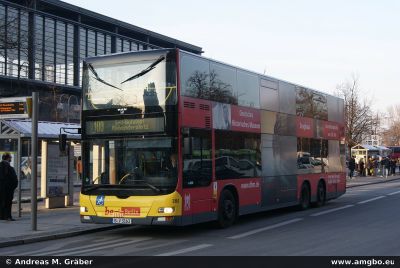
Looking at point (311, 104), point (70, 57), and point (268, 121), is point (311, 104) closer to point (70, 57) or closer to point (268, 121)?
point (268, 121)

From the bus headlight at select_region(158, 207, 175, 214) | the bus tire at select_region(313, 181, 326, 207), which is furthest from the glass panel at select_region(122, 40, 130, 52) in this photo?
the bus headlight at select_region(158, 207, 175, 214)

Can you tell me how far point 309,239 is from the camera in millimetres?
11344

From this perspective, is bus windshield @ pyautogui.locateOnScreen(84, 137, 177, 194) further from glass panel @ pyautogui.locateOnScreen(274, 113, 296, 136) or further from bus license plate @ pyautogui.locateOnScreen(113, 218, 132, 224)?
glass panel @ pyautogui.locateOnScreen(274, 113, 296, 136)

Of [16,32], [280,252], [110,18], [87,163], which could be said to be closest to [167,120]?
[87,163]

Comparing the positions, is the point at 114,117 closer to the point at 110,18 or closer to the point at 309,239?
the point at 309,239

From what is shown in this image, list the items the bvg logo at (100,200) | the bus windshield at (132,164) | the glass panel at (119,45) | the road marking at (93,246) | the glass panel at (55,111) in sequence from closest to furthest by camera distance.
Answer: the road marking at (93,246)
the bus windshield at (132,164)
the bvg logo at (100,200)
the glass panel at (55,111)
the glass panel at (119,45)

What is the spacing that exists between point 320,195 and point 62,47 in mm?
32804

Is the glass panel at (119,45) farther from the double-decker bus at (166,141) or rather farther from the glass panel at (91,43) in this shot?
the double-decker bus at (166,141)

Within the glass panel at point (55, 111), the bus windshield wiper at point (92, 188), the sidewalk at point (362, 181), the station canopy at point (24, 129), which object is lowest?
the sidewalk at point (362, 181)

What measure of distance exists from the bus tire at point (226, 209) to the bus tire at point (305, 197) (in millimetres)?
4569

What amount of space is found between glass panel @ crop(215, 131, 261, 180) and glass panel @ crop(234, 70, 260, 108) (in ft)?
2.88

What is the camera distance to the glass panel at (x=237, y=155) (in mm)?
12945

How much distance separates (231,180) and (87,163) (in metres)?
3.53

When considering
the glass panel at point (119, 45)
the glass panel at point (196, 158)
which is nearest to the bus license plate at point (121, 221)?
the glass panel at point (196, 158)
